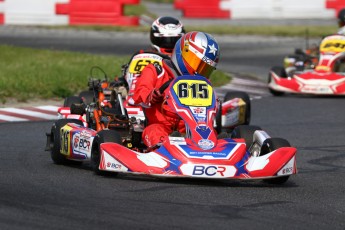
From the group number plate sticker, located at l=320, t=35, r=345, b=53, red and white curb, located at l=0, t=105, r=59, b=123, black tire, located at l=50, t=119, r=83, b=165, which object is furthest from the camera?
number plate sticker, located at l=320, t=35, r=345, b=53

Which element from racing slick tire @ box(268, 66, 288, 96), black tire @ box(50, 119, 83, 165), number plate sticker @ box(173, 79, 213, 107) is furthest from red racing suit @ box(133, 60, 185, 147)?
racing slick tire @ box(268, 66, 288, 96)

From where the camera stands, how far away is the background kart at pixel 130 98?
946 centimetres

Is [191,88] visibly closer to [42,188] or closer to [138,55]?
[42,188]

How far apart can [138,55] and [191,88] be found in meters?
2.59

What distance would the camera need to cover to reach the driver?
7988mm

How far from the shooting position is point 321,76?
47.1ft

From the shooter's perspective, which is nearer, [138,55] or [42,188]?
[42,188]

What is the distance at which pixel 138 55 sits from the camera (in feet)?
33.6

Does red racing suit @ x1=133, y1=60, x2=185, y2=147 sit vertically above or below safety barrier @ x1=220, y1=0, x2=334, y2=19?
above

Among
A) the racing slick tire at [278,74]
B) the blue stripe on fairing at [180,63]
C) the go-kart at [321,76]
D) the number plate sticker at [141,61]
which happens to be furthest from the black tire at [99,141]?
the racing slick tire at [278,74]

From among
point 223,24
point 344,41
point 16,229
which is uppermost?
point 16,229

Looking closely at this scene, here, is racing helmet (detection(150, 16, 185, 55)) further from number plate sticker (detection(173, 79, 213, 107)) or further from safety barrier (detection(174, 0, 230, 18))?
safety barrier (detection(174, 0, 230, 18))

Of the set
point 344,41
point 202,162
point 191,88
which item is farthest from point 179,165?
point 344,41

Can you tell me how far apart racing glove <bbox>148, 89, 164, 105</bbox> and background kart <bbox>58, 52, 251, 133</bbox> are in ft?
2.64
